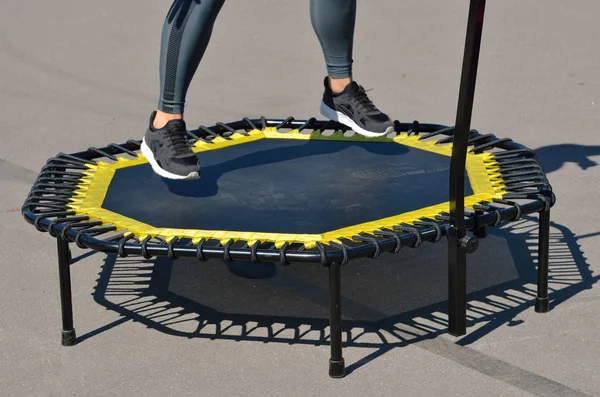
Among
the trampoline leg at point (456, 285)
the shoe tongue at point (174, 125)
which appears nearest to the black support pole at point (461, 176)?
the trampoline leg at point (456, 285)

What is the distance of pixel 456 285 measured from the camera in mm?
3439

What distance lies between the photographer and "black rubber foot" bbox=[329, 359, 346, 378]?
10.8 feet

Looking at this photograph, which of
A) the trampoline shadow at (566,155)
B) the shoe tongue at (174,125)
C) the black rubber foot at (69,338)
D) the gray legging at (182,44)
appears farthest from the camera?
the trampoline shadow at (566,155)

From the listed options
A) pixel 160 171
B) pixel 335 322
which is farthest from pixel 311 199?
pixel 335 322

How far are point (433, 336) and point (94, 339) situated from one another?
3.35ft

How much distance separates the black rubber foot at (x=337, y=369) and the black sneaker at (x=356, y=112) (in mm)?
1019

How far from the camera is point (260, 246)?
11.0 feet

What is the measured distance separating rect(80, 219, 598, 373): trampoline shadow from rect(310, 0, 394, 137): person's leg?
1.62 ft

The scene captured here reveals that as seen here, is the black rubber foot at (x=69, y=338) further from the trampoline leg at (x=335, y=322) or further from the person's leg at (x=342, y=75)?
the person's leg at (x=342, y=75)

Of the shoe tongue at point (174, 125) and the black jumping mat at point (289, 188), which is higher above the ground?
the shoe tongue at point (174, 125)

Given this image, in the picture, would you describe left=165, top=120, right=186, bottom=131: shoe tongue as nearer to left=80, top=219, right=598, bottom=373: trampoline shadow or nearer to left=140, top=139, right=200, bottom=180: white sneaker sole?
left=140, top=139, right=200, bottom=180: white sneaker sole

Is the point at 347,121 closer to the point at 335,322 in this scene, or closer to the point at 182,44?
the point at 182,44

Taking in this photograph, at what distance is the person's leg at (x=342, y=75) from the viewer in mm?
4082

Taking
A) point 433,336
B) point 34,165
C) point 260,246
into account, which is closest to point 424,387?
point 433,336
